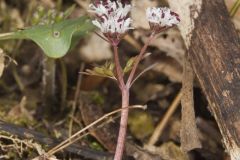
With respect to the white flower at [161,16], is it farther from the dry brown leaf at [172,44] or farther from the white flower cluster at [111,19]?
the dry brown leaf at [172,44]

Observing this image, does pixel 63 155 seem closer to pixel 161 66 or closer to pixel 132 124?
pixel 132 124

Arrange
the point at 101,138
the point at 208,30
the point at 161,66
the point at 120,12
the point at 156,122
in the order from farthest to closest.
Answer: the point at 161,66
the point at 156,122
the point at 101,138
the point at 208,30
the point at 120,12

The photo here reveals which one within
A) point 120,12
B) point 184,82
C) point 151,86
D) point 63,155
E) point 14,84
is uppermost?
point 120,12

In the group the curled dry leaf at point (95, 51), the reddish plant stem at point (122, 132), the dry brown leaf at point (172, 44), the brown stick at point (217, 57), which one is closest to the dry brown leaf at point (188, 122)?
the brown stick at point (217, 57)

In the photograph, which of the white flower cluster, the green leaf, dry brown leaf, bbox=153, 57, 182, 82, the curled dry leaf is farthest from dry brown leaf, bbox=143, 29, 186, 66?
the white flower cluster

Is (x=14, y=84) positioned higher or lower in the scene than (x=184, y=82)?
lower

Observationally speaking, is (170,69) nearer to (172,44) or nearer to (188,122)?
(172,44)

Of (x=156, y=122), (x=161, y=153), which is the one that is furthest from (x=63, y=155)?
(x=156, y=122)
